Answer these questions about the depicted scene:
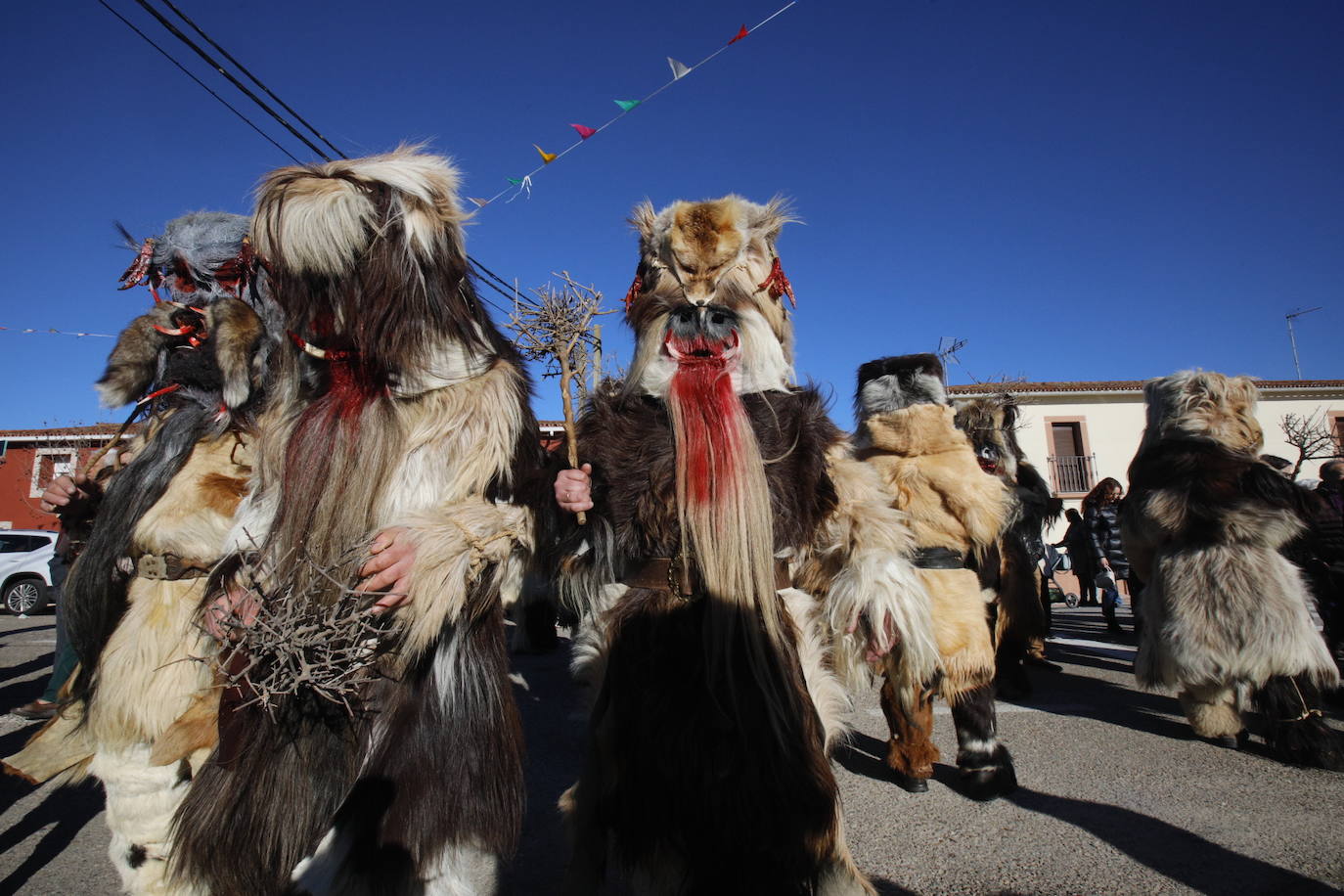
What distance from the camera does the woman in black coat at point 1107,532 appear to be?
8.18m

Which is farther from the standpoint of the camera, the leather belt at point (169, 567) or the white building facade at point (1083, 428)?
the white building facade at point (1083, 428)

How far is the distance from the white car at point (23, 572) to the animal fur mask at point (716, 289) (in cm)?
1602

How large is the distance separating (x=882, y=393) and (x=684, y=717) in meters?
2.33

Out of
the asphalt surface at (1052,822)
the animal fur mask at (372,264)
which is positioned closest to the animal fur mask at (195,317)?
the animal fur mask at (372,264)

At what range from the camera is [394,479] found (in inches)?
72.7

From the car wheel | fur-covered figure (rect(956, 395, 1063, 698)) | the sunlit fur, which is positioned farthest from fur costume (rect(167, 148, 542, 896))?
the car wheel

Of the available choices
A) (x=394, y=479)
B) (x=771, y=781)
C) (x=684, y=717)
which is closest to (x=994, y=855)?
(x=771, y=781)

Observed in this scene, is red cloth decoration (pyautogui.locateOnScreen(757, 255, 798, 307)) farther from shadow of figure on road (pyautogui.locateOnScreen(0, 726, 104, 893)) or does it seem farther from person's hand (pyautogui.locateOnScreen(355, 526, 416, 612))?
shadow of figure on road (pyautogui.locateOnScreen(0, 726, 104, 893))

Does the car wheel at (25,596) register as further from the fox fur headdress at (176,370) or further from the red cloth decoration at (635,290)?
the red cloth decoration at (635,290)

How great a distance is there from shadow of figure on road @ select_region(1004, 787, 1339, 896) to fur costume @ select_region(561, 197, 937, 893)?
1.23 meters

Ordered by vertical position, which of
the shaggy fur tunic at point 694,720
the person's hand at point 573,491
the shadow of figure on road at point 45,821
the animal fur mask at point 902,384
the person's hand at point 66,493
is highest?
the animal fur mask at point 902,384

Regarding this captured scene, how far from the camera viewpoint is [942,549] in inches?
132

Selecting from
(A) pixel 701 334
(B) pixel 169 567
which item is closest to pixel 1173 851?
(A) pixel 701 334

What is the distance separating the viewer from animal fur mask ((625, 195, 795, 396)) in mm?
2164
